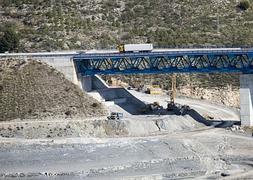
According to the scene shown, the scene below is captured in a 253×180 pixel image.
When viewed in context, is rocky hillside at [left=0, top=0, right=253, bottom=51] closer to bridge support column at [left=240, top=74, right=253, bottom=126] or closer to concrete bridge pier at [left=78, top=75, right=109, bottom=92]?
concrete bridge pier at [left=78, top=75, right=109, bottom=92]

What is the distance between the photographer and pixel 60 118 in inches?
4222

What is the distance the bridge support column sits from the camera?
108938 millimetres

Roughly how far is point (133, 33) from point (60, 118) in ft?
164

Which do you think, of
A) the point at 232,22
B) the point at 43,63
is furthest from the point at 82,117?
the point at 232,22

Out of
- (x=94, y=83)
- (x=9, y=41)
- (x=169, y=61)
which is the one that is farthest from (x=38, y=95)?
(x=9, y=41)

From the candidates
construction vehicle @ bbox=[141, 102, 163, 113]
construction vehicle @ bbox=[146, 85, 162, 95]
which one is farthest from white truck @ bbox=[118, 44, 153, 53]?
construction vehicle @ bbox=[146, 85, 162, 95]

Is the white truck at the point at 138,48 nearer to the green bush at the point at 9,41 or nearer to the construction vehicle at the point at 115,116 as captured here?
the construction vehicle at the point at 115,116

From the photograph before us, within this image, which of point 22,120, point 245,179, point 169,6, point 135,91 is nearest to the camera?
point 245,179

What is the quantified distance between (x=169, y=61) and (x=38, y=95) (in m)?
20.9

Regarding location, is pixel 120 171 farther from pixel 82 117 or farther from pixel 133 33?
pixel 133 33

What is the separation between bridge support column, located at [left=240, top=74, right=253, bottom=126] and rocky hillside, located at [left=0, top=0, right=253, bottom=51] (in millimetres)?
37761

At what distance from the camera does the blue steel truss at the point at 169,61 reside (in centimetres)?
11112

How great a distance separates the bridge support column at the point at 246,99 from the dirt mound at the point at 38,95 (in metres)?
19.6

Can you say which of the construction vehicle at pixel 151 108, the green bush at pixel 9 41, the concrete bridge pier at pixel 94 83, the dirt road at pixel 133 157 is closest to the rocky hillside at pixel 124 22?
the green bush at pixel 9 41
